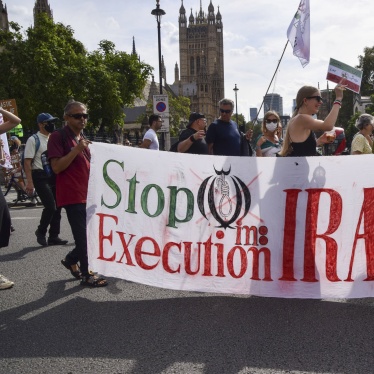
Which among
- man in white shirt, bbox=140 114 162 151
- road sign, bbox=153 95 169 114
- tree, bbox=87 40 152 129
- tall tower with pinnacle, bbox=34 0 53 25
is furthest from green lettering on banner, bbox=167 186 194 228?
tall tower with pinnacle, bbox=34 0 53 25

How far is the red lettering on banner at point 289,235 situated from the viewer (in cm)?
482

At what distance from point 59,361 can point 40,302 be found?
1581 mm

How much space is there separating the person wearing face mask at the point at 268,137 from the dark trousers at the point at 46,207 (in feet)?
9.95

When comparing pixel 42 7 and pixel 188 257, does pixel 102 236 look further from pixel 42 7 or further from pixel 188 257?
pixel 42 7

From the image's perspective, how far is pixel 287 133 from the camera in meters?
5.21

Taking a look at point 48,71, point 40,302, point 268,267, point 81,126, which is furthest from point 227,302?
point 48,71

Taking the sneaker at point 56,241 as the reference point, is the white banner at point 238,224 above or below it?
above

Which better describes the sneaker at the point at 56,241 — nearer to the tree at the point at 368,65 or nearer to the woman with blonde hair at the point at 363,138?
the woman with blonde hair at the point at 363,138

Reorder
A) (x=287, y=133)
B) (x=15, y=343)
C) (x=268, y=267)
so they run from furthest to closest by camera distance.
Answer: (x=287, y=133), (x=268, y=267), (x=15, y=343)

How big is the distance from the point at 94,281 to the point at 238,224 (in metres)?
1.72

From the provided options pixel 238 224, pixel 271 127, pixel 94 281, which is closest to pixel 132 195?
pixel 238 224

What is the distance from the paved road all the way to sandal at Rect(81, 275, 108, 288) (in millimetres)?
103

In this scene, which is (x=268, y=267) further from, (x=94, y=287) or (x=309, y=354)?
(x=94, y=287)

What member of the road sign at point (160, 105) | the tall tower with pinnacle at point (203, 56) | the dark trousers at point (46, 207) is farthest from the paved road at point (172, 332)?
the tall tower with pinnacle at point (203, 56)
